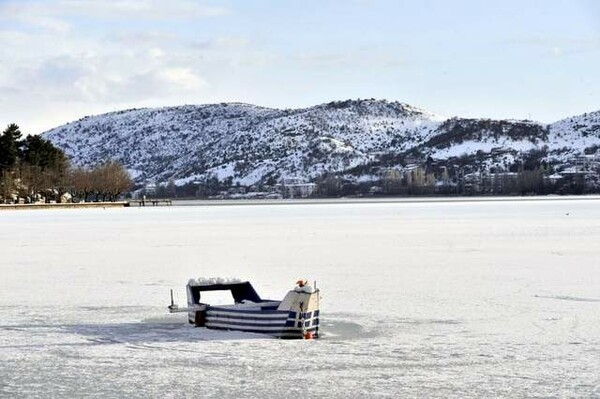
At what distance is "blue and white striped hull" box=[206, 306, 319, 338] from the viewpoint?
1509cm

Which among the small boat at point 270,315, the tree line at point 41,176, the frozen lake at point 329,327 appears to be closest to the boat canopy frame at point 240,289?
the small boat at point 270,315

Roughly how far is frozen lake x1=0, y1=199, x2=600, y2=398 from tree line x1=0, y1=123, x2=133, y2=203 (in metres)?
95.4

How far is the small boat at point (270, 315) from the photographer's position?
1510 centimetres

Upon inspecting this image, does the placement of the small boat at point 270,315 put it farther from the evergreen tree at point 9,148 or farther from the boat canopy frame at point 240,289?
the evergreen tree at point 9,148

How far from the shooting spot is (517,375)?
11.8 metres

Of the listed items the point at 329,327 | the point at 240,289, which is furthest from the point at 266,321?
the point at 240,289

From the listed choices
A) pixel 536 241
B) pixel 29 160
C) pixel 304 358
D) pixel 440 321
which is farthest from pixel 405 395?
pixel 29 160

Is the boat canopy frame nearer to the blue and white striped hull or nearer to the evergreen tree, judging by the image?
the blue and white striped hull

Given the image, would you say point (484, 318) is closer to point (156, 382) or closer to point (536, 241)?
point (156, 382)

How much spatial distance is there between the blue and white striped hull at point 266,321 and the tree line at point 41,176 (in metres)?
107

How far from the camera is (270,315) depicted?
15.4m

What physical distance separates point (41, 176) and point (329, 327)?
11800 cm

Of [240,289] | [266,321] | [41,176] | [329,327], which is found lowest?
[329,327]

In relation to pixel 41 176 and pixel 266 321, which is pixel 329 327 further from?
pixel 41 176
